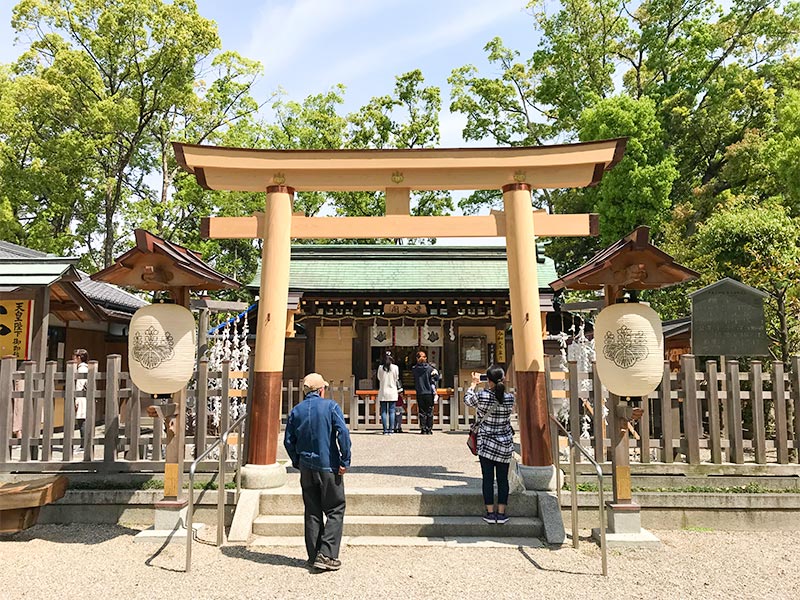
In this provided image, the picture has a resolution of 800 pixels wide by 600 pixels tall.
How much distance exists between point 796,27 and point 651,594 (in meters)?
25.3

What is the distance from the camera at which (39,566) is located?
17.0ft

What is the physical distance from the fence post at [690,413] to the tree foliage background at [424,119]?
35.1 feet

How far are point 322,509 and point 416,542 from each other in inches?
45.2

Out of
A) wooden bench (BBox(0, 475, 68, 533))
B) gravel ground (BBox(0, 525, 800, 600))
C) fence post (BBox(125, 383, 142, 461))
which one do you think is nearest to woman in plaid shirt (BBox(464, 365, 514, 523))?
gravel ground (BBox(0, 525, 800, 600))

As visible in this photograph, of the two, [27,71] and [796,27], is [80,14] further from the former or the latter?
[796,27]

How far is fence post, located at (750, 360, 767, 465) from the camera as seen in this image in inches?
254

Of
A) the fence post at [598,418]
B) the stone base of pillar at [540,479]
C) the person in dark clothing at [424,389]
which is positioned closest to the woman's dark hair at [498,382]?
the stone base of pillar at [540,479]

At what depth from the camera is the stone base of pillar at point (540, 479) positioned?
6359mm

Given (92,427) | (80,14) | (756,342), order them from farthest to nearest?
(80,14) → (756,342) → (92,427)

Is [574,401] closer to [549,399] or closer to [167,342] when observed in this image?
[549,399]

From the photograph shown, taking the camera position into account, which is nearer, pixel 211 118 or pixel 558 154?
pixel 558 154

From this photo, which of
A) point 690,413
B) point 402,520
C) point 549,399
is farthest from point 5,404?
point 690,413

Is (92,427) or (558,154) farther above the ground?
(558,154)

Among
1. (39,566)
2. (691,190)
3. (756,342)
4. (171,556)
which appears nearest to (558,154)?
(756,342)
